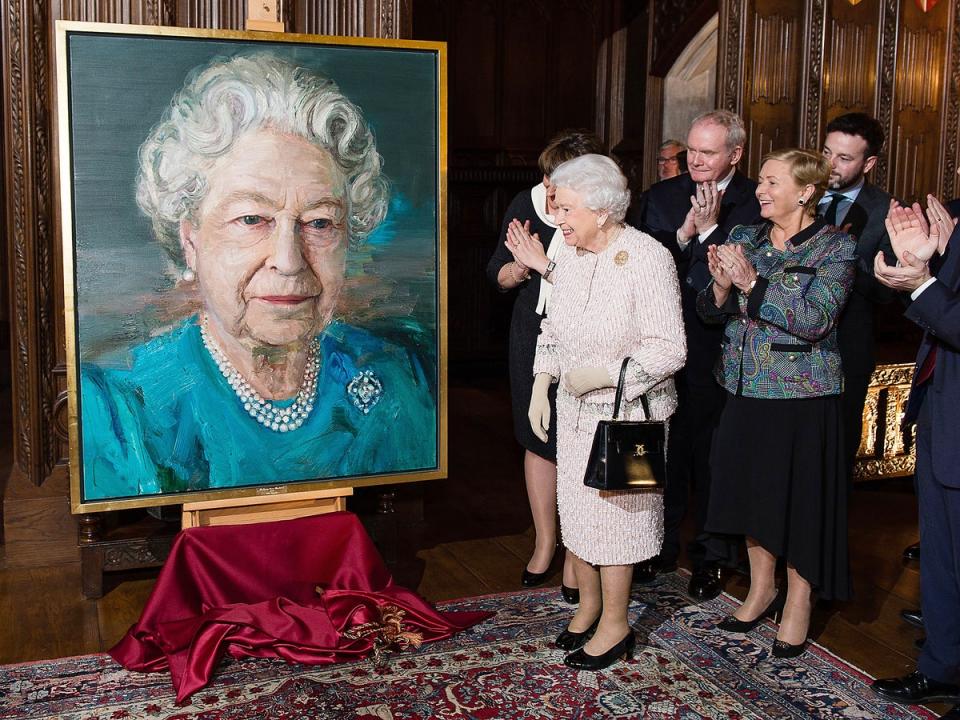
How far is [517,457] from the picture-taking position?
22.6 ft

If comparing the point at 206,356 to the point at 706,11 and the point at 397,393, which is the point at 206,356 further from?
the point at 706,11

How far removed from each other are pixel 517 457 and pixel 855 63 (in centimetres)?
317

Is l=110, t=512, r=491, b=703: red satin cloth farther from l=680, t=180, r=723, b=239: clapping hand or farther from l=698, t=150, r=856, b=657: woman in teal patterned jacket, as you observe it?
l=680, t=180, r=723, b=239: clapping hand

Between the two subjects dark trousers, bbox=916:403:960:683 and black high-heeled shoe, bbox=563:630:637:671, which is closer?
dark trousers, bbox=916:403:960:683

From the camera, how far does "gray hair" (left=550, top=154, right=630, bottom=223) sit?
348cm

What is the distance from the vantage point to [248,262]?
4047mm

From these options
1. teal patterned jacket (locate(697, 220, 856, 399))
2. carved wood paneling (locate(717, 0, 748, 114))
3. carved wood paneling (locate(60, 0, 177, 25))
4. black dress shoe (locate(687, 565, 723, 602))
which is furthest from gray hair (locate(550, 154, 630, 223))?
carved wood paneling (locate(717, 0, 748, 114))

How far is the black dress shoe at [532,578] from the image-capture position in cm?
451

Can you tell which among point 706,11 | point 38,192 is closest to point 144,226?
point 38,192

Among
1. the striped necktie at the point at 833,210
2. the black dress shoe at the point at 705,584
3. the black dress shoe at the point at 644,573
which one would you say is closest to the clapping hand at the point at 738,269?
the striped necktie at the point at 833,210

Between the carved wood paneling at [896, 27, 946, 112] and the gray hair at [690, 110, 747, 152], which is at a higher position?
the carved wood paneling at [896, 27, 946, 112]

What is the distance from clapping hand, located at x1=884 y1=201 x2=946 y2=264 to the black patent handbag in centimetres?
90

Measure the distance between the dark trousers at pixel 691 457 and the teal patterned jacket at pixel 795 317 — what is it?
0.68 metres

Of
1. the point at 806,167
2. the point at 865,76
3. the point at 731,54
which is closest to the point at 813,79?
the point at 865,76
